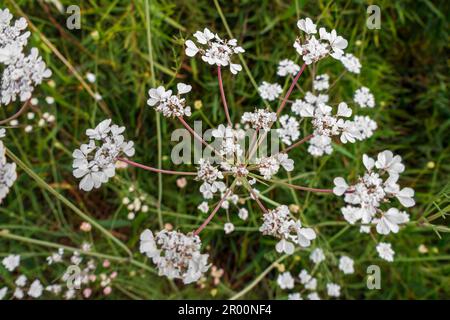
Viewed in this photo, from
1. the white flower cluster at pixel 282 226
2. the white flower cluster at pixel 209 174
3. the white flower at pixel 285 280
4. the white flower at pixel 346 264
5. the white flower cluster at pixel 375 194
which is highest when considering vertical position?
the white flower cluster at pixel 209 174

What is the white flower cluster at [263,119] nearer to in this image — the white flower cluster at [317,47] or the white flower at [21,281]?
the white flower cluster at [317,47]

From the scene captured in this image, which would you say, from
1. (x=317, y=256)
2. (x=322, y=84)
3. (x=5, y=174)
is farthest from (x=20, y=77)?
(x=317, y=256)

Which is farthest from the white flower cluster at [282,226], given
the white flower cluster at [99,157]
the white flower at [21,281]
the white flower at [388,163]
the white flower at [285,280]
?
the white flower at [21,281]

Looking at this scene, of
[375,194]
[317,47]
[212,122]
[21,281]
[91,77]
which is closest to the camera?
[375,194]

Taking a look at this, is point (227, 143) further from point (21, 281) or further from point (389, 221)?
point (21, 281)

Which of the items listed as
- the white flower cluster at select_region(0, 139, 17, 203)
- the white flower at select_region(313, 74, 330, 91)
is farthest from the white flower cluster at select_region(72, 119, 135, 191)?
the white flower at select_region(313, 74, 330, 91)
